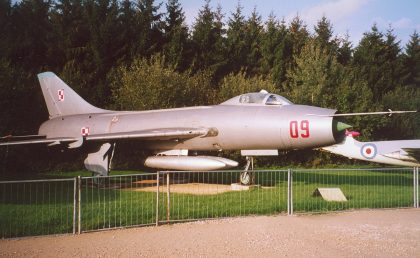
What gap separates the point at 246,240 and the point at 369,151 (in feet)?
47.4

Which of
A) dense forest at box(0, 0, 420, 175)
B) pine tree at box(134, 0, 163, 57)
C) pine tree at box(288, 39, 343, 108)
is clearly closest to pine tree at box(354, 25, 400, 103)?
dense forest at box(0, 0, 420, 175)

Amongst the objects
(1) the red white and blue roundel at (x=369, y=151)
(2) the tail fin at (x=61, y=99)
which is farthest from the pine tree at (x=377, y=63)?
(2) the tail fin at (x=61, y=99)

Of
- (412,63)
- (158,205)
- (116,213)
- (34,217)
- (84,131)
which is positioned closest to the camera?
(34,217)

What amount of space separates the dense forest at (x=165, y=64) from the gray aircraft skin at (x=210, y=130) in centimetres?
636

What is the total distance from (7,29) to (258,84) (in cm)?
1844

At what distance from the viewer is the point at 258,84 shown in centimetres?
2633

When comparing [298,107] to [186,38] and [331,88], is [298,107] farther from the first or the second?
[186,38]

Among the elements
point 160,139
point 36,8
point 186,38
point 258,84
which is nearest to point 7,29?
point 36,8

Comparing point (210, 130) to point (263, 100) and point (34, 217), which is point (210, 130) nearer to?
point (263, 100)

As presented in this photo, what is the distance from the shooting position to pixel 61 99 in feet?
59.3

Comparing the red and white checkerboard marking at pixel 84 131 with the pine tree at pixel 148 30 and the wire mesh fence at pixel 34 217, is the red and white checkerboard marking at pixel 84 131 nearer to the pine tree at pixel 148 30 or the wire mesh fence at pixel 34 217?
the wire mesh fence at pixel 34 217

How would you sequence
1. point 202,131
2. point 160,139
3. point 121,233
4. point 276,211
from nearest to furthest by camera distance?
point 121,233 < point 276,211 < point 202,131 < point 160,139

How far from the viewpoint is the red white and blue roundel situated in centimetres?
1942

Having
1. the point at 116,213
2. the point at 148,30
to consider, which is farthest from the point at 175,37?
the point at 116,213
